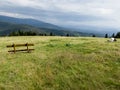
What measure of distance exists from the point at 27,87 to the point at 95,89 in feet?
19.8

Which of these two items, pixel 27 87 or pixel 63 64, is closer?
pixel 27 87

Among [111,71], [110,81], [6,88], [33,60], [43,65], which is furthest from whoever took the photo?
[33,60]

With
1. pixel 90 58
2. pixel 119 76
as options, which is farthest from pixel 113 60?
pixel 119 76

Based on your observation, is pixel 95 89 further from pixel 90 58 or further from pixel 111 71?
pixel 90 58

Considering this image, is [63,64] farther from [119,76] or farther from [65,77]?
[119,76]

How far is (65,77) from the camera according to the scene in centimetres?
2188

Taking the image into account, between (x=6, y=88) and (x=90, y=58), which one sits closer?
(x=6, y=88)

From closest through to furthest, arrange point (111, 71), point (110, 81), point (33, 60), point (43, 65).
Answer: point (110, 81) → point (111, 71) → point (43, 65) → point (33, 60)

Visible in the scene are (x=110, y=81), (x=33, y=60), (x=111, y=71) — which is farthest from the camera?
(x=33, y=60)

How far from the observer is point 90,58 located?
26.9m

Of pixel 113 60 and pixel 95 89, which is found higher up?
pixel 113 60

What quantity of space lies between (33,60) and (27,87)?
7.01 m

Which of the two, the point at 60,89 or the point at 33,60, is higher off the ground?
the point at 33,60

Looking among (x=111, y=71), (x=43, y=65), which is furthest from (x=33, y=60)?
(x=111, y=71)
